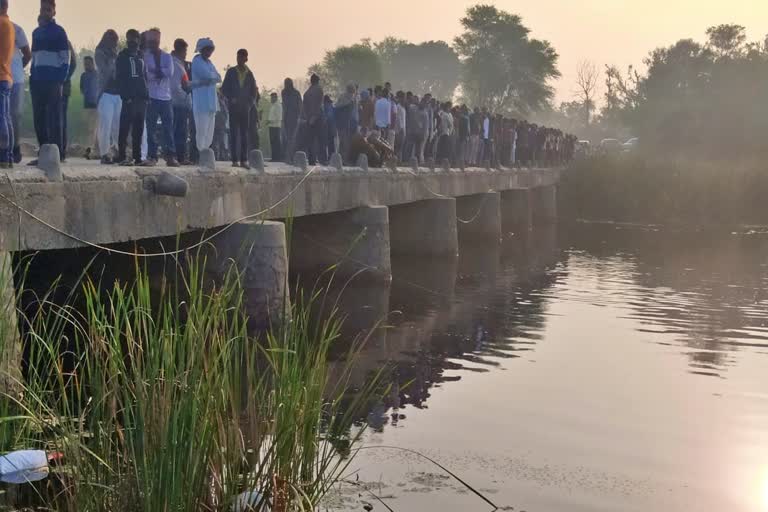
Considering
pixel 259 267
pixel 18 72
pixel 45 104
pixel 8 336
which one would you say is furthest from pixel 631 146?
pixel 8 336

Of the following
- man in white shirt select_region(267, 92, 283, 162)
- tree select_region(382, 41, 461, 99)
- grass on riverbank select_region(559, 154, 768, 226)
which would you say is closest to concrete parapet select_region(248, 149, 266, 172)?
man in white shirt select_region(267, 92, 283, 162)

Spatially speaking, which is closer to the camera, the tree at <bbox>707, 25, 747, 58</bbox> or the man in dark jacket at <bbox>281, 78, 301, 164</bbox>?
the man in dark jacket at <bbox>281, 78, 301, 164</bbox>

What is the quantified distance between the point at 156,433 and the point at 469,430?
12.9ft

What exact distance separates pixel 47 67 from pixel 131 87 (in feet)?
3.78

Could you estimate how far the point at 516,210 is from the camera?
108 ft

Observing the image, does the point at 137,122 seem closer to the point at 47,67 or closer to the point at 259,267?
the point at 47,67

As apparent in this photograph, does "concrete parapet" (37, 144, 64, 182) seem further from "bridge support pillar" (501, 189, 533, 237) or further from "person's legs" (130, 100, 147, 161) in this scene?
"bridge support pillar" (501, 189, 533, 237)

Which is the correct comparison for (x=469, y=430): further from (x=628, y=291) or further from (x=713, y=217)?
(x=713, y=217)

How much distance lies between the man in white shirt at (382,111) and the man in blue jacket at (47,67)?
1070 cm

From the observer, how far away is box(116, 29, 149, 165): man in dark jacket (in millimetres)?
10047

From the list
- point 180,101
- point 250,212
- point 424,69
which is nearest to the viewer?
point 250,212

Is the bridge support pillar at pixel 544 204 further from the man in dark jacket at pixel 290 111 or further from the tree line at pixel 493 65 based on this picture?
the tree line at pixel 493 65

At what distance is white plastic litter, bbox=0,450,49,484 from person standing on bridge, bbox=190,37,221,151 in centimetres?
658

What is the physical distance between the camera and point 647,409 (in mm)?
8617
